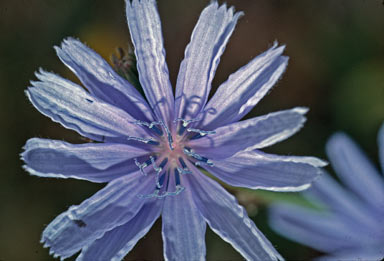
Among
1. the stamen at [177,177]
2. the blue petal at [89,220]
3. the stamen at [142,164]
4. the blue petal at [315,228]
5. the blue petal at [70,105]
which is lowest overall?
the blue petal at [315,228]

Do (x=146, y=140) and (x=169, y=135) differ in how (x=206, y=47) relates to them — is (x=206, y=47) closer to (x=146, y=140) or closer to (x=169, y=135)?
(x=169, y=135)

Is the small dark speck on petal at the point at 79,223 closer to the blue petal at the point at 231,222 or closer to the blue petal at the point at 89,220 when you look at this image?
the blue petal at the point at 89,220

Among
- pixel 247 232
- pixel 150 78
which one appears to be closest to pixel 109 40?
pixel 150 78

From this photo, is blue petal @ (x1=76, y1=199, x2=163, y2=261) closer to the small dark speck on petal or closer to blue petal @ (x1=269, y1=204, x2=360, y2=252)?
the small dark speck on petal

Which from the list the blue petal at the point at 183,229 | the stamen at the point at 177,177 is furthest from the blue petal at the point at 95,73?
the blue petal at the point at 183,229

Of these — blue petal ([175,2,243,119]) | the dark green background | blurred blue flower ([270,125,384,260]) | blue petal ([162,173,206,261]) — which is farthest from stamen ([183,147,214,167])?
the dark green background

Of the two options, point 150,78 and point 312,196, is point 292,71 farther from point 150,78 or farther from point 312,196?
point 150,78
